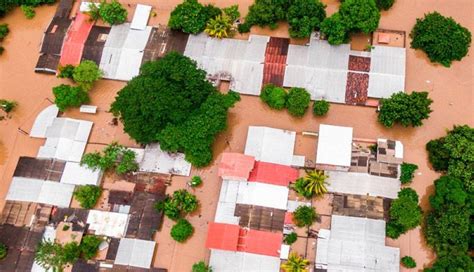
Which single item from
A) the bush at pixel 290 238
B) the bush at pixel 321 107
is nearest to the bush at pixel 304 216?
the bush at pixel 290 238

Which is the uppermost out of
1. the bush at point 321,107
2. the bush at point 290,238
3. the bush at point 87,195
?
A: the bush at point 321,107

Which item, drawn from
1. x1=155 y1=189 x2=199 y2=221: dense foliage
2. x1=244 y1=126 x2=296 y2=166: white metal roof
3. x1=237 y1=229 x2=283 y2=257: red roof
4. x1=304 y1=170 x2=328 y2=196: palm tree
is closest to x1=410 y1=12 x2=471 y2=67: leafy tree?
x1=244 y1=126 x2=296 y2=166: white metal roof

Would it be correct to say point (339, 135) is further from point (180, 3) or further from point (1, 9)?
point (1, 9)

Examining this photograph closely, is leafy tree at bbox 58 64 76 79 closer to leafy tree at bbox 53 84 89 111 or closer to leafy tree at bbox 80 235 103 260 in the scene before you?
leafy tree at bbox 53 84 89 111

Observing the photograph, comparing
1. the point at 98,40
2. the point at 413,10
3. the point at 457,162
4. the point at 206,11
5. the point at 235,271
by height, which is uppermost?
the point at 413,10

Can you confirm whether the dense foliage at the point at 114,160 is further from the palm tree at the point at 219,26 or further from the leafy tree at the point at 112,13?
the palm tree at the point at 219,26

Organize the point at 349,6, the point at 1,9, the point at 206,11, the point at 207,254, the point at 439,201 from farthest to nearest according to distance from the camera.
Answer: the point at 1,9
the point at 206,11
the point at 349,6
the point at 207,254
the point at 439,201

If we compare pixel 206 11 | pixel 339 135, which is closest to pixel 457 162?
pixel 339 135
